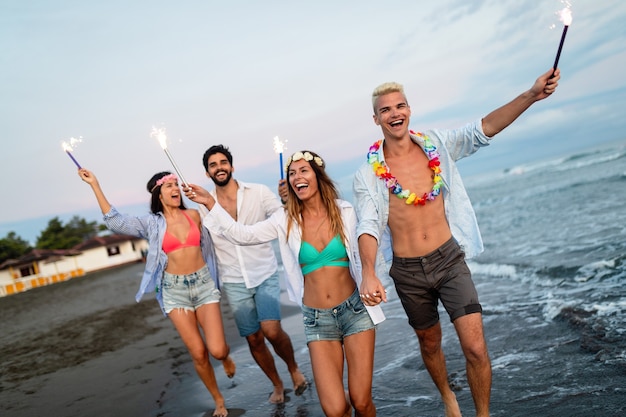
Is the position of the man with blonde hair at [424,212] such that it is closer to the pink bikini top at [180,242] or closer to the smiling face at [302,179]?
the smiling face at [302,179]

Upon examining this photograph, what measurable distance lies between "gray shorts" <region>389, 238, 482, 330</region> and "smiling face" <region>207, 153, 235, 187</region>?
8.05 ft

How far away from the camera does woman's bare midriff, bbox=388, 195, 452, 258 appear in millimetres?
4270

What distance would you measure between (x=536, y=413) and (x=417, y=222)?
190cm

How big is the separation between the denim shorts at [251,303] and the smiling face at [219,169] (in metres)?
1.21

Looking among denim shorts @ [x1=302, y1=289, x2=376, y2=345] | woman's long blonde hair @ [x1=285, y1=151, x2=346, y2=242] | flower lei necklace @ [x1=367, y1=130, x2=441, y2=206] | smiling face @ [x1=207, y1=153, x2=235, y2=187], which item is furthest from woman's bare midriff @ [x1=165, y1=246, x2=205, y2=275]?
flower lei necklace @ [x1=367, y1=130, x2=441, y2=206]

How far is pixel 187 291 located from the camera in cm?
572

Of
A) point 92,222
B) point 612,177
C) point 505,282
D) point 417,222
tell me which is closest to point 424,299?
point 417,222

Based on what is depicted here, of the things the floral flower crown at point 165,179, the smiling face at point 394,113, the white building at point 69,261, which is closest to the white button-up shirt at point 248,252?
the floral flower crown at point 165,179

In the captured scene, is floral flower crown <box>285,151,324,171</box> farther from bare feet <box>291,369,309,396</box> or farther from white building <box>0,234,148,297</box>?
white building <box>0,234,148,297</box>

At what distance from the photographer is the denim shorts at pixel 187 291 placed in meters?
5.71

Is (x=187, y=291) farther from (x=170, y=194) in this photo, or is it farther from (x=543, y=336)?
(x=543, y=336)

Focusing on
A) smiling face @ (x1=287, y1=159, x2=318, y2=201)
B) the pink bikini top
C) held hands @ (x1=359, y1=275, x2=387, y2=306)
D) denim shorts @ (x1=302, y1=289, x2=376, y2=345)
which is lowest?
denim shorts @ (x1=302, y1=289, x2=376, y2=345)

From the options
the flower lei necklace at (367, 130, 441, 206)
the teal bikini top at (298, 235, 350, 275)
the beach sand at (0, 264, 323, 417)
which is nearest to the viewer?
the teal bikini top at (298, 235, 350, 275)

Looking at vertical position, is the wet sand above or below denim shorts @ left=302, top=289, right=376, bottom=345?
below
